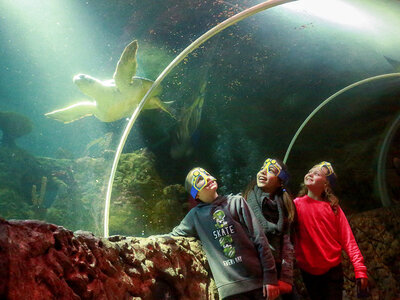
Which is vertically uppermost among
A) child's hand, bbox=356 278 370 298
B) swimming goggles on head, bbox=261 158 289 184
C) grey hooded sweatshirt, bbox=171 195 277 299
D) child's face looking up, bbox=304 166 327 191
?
swimming goggles on head, bbox=261 158 289 184

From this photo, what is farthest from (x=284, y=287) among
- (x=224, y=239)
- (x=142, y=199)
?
(x=142, y=199)

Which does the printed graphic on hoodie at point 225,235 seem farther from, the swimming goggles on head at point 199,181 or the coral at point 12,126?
the coral at point 12,126

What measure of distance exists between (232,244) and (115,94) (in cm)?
204

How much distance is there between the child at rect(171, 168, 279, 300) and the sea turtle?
130cm

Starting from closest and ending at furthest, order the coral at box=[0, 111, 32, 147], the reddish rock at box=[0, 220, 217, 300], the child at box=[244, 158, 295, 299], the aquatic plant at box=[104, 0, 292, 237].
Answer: the reddish rock at box=[0, 220, 217, 300] < the child at box=[244, 158, 295, 299] < the aquatic plant at box=[104, 0, 292, 237] < the coral at box=[0, 111, 32, 147]

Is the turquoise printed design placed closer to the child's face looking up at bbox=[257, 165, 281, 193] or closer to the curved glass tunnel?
the child's face looking up at bbox=[257, 165, 281, 193]

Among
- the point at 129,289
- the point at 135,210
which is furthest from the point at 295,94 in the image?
the point at 129,289

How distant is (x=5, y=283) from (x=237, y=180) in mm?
3859

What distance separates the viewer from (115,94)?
318 centimetres

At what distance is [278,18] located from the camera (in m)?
3.40

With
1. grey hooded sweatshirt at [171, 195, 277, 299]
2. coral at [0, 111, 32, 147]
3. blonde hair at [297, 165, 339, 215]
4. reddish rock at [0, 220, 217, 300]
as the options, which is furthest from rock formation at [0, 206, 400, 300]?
coral at [0, 111, 32, 147]

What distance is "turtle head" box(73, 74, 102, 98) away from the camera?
10.1ft

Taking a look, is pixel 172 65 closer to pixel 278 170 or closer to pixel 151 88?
pixel 151 88

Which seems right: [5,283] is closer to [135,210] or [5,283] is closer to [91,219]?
[91,219]
